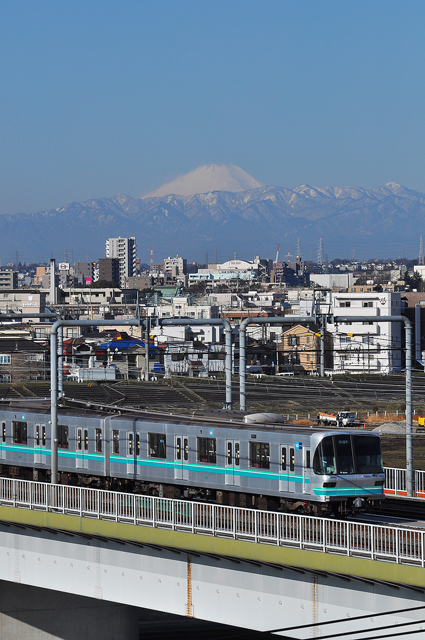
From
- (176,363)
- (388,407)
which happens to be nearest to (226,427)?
(388,407)

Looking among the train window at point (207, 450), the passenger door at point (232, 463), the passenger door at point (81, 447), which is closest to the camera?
the passenger door at point (232, 463)

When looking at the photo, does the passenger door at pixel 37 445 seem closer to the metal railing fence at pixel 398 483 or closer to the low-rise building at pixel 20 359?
the metal railing fence at pixel 398 483

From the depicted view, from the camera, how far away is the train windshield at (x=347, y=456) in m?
22.4

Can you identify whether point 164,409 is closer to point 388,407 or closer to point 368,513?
point 388,407

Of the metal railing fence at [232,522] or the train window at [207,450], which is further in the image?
the train window at [207,450]

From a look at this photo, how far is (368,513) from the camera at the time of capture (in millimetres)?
23812

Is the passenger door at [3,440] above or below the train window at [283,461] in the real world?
below

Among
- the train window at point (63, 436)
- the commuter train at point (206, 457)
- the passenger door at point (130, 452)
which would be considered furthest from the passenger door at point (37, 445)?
the passenger door at point (130, 452)

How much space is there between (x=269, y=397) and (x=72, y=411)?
53.9 m

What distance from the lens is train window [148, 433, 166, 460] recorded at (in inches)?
1051

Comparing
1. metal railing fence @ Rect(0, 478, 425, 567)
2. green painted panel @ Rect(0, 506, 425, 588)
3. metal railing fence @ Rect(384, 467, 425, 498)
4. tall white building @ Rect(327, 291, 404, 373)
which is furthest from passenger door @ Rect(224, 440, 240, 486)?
tall white building @ Rect(327, 291, 404, 373)

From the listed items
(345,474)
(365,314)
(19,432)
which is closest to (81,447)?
(19,432)

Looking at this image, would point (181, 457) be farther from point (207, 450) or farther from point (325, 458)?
point (325, 458)

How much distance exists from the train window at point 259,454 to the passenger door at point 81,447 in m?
6.94
